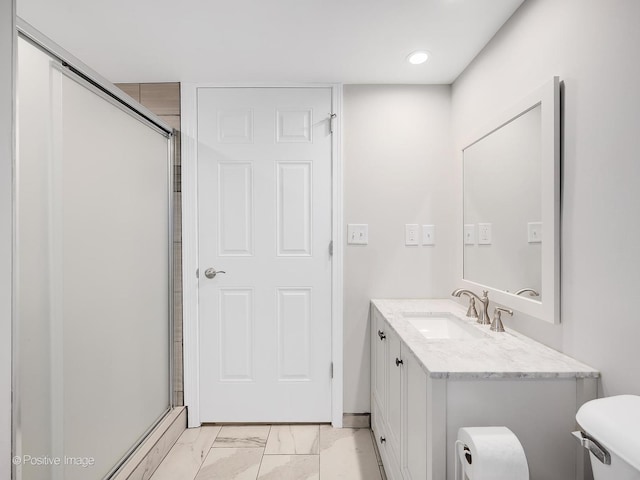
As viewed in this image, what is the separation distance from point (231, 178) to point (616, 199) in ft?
6.24

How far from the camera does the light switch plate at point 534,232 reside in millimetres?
1353

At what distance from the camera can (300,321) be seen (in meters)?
2.25

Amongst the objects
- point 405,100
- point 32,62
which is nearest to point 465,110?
point 405,100

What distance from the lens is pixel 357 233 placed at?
2250mm

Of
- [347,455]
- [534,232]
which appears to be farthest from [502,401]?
[347,455]

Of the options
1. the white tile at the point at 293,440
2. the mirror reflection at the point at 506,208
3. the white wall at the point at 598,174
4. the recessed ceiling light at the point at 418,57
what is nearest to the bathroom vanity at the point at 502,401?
the white wall at the point at 598,174

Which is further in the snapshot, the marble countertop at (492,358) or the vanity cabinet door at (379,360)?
the vanity cabinet door at (379,360)

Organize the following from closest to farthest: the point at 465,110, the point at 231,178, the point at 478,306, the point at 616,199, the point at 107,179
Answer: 1. the point at 616,199
2. the point at 107,179
3. the point at 478,306
4. the point at 465,110
5. the point at 231,178

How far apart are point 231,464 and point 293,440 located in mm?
383

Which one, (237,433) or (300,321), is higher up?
(300,321)

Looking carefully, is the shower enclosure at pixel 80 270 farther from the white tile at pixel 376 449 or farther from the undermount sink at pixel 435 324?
the undermount sink at pixel 435 324

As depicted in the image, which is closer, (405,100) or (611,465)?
(611,465)

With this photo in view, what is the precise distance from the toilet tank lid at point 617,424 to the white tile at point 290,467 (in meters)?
1.42

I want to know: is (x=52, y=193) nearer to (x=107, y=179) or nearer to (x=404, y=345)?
(x=107, y=179)
